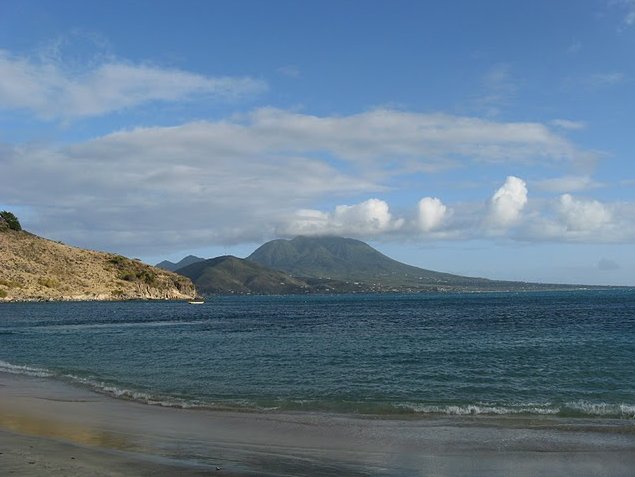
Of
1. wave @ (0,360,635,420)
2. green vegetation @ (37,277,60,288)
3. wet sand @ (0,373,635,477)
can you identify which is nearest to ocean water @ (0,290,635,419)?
wave @ (0,360,635,420)

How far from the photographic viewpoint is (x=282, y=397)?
1022 inches

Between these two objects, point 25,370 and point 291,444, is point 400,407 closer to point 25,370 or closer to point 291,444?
point 291,444

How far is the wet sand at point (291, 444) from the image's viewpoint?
45.9 ft

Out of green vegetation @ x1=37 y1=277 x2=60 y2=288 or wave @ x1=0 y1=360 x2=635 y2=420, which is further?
green vegetation @ x1=37 y1=277 x2=60 y2=288

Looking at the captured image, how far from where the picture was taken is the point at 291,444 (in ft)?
56.2

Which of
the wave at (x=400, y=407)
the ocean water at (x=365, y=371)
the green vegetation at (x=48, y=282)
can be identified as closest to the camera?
the wave at (x=400, y=407)

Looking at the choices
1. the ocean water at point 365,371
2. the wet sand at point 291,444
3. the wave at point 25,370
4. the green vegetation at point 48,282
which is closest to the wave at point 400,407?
the ocean water at point 365,371

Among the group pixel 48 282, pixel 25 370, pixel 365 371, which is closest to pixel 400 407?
pixel 365 371

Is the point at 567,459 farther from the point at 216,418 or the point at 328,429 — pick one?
the point at 216,418

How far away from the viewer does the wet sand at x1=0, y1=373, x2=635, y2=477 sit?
45.9ft

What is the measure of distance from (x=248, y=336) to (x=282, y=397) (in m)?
35.9

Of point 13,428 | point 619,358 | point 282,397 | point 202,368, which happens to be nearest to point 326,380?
point 282,397

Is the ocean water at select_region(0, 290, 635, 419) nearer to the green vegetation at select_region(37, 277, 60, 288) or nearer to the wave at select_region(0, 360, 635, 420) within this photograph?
the wave at select_region(0, 360, 635, 420)

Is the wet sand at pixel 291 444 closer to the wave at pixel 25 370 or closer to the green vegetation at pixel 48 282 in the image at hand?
the wave at pixel 25 370
